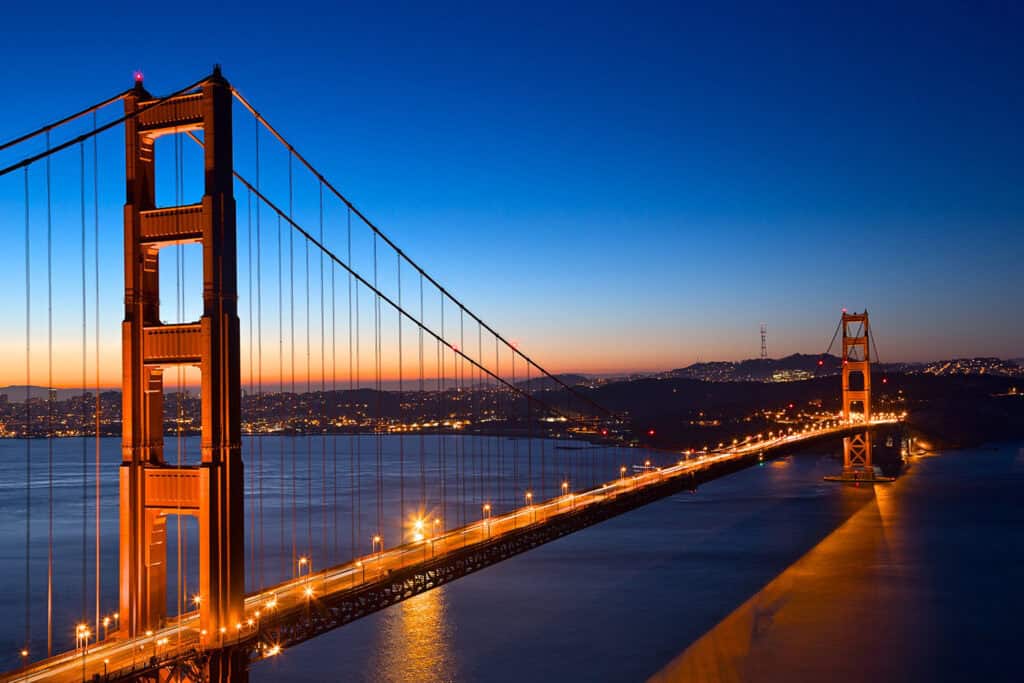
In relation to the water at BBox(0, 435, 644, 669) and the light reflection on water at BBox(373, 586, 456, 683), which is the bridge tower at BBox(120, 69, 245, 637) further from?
the light reflection on water at BBox(373, 586, 456, 683)

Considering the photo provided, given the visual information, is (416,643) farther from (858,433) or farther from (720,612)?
(858,433)

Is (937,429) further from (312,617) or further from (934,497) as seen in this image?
(312,617)

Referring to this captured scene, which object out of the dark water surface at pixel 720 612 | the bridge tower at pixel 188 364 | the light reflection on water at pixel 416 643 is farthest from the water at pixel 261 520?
the dark water surface at pixel 720 612

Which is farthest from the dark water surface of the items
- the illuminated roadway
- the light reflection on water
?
the illuminated roadway

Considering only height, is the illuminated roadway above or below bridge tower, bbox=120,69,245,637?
below

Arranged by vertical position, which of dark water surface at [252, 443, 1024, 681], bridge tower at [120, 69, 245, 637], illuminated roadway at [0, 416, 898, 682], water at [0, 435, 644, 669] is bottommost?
dark water surface at [252, 443, 1024, 681]
